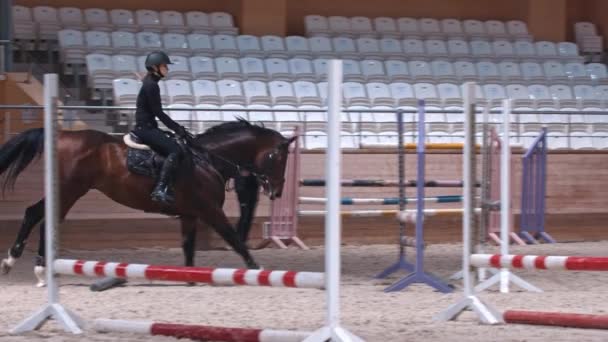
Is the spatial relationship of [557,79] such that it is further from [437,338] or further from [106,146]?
[437,338]

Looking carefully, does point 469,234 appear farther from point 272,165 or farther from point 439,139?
point 439,139

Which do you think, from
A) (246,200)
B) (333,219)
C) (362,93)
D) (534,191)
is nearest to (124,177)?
(246,200)

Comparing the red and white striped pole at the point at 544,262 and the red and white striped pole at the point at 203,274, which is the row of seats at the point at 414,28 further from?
the red and white striped pole at the point at 203,274

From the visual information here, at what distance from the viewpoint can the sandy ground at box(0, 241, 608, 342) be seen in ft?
22.3

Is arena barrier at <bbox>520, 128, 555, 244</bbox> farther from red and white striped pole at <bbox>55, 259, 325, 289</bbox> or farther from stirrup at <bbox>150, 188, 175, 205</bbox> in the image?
red and white striped pole at <bbox>55, 259, 325, 289</bbox>

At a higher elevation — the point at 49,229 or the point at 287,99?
the point at 287,99

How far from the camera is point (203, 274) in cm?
625

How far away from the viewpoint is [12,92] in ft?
45.7

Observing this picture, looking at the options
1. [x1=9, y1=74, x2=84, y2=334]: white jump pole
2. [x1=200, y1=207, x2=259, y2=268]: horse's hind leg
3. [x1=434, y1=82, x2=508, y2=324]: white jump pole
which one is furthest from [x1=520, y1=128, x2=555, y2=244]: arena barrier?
[x1=9, y1=74, x2=84, y2=334]: white jump pole

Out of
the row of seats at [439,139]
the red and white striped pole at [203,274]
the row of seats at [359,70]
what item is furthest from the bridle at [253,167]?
the row of seats at [359,70]

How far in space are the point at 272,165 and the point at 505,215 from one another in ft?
8.44

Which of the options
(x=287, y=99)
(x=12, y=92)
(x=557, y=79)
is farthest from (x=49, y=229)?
(x=557, y=79)

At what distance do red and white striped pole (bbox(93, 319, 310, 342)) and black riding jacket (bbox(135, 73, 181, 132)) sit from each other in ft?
9.26

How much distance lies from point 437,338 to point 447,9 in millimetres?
15151
